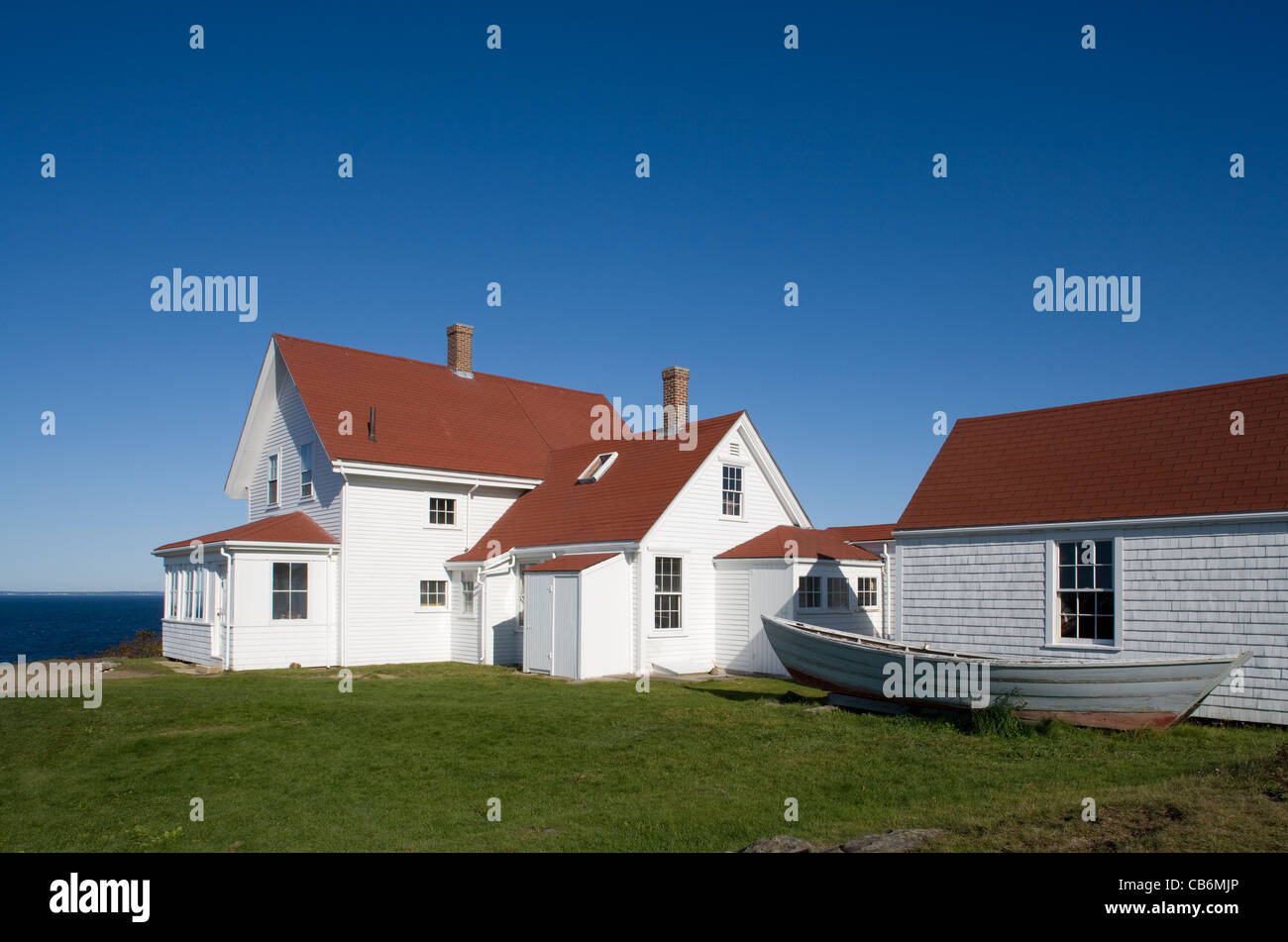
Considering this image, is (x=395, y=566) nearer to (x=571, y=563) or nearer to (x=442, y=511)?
(x=442, y=511)

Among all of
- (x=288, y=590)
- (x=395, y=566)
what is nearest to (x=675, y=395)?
(x=395, y=566)

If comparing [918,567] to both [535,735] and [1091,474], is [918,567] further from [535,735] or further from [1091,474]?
[535,735]

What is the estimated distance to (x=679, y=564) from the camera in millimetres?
25312

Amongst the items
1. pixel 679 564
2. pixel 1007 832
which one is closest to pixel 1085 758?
pixel 1007 832

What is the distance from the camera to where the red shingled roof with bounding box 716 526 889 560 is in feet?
81.7

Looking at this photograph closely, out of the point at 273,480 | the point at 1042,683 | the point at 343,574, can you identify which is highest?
the point at 273,480

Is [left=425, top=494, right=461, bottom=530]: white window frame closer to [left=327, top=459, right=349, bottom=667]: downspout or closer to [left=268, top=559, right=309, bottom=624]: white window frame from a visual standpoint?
[left=327, top=459, right=349, bottom=667]: downspout

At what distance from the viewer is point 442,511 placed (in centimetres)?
2892

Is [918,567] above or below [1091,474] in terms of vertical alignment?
below

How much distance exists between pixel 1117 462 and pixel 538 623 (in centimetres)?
1403

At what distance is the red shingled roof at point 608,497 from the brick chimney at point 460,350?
6.25 meters
